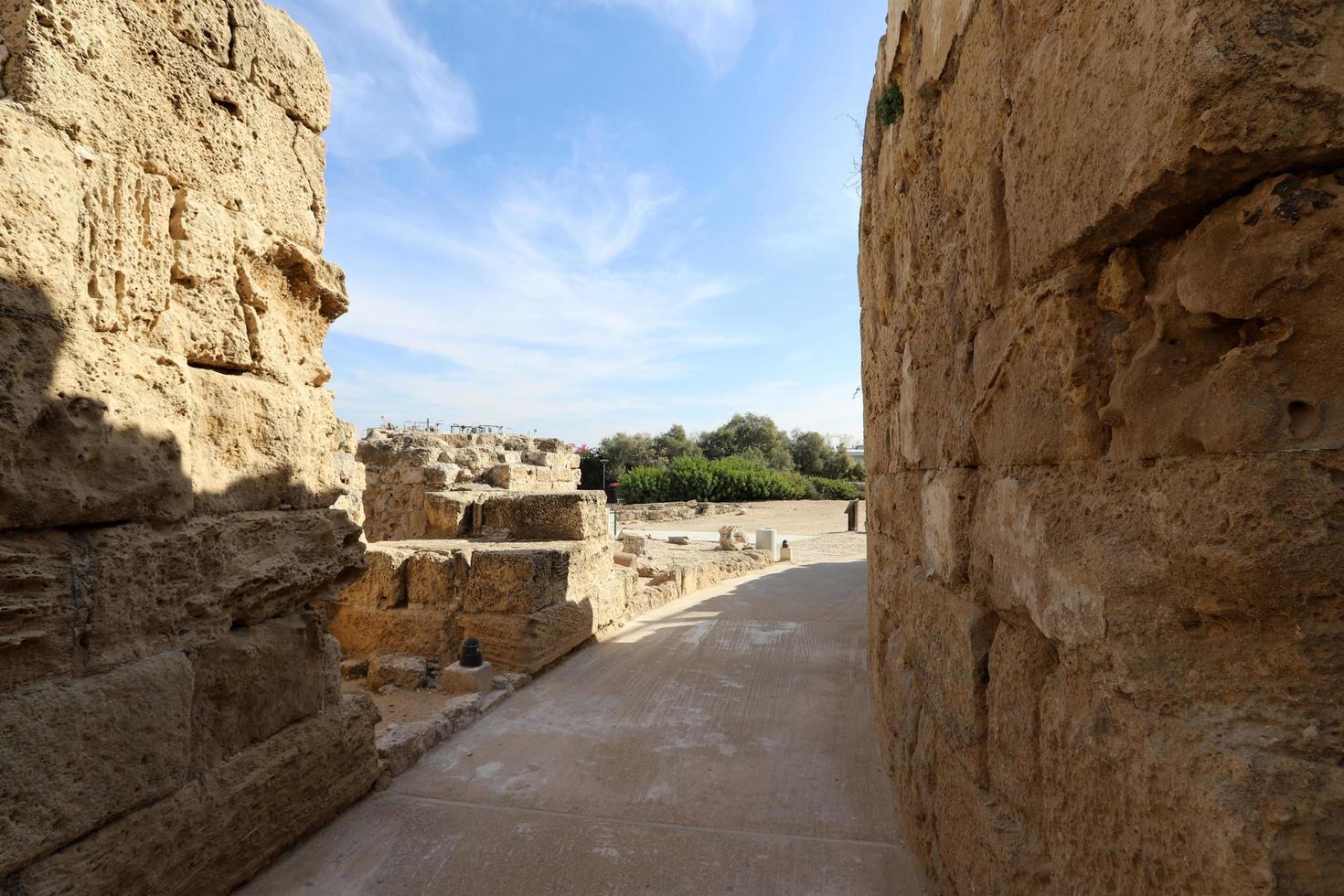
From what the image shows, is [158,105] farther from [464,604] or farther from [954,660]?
[464,604]

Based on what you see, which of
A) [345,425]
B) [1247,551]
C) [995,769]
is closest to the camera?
[1247,551]

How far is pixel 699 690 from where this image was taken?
13.1ft

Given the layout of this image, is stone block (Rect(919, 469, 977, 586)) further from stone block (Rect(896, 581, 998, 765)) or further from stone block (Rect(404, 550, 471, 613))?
stone block (Rect(404, 550, 471, 613))

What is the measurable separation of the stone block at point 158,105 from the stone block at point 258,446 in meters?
0.64

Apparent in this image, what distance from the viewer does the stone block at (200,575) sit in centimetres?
191

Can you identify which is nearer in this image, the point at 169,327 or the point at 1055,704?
the point at 1055,704

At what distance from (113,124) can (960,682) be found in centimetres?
281

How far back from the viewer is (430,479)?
311 inches

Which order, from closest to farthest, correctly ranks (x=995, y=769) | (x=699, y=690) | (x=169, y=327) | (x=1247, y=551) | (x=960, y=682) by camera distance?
(x=1247, y=551) → (x=995, y=769) → (x=960, y=682) → (x=169, y=327) → (x=699, y=690)

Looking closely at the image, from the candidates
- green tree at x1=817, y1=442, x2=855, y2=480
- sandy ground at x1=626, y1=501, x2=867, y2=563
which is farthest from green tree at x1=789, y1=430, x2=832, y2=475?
sandy ground at x1=626, y1=501, x2=867, y2=563

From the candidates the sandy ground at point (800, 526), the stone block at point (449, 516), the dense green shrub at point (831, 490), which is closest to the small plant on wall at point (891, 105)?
the stone block at point (449, 516)

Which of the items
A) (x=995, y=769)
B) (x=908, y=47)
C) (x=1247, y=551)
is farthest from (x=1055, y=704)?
(x=908, y=47)

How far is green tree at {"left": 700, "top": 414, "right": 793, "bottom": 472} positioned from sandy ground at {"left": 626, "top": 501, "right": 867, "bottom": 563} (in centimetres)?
1094

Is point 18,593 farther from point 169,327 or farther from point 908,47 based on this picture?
point 908,47
